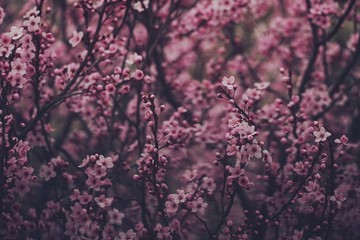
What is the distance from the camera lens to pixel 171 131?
5.44 m

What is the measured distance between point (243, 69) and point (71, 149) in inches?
122

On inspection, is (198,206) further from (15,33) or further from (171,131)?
(15,33)

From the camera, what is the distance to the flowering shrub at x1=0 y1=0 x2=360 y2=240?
4.38 metres

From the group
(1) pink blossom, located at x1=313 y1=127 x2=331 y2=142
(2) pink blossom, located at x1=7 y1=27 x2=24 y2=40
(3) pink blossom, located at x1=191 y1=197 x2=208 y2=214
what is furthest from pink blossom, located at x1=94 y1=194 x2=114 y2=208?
(1) pink blossom, located at x1=313 y1=127 x2=331 y2=142

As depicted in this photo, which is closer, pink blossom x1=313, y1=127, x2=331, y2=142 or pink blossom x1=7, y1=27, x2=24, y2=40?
pink blossom x1=313, y1=127, x2=331, y2=142

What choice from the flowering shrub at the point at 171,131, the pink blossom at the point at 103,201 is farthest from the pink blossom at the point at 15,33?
the pink blossom at the point at 103,201

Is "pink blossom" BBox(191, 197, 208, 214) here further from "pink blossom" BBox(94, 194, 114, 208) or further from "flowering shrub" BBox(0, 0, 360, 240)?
"pink blossom" BBox(94, 194, 114, 208)

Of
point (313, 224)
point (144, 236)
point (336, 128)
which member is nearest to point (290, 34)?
point (336, 128)

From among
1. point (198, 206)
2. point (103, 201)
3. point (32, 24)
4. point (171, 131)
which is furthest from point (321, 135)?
point (32, 24)

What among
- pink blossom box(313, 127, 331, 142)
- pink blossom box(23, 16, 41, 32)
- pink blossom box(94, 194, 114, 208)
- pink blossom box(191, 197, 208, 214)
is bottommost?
pink blossom box(94, 194, 114, 208)

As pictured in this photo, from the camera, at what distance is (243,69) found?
789cm

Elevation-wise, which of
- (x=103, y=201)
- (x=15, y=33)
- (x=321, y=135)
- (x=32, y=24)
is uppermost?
(x=32, y=24)

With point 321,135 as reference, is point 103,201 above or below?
below

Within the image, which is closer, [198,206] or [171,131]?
[198,206]
